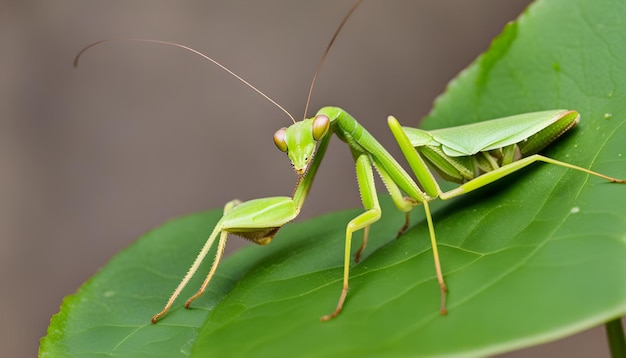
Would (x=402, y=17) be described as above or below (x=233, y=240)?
above

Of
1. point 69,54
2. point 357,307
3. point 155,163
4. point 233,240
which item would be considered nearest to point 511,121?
point 357,307

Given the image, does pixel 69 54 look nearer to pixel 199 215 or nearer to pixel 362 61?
pixel 362 61

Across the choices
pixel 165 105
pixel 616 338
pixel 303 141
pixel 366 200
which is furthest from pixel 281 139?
pixel 165 105

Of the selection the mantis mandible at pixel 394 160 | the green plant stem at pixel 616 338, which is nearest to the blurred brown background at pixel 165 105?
the mantis mandible at pixel 394 160

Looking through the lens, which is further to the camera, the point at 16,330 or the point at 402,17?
the point at 402,17

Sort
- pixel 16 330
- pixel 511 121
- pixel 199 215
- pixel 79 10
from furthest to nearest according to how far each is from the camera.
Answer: pixel 79 10 < pixel 16 330 < pixel 199 215 < pixel 511 121

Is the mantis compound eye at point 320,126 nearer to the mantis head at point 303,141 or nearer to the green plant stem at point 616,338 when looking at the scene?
the mantis head at point 303,141

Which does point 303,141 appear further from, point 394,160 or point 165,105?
point 165,105
